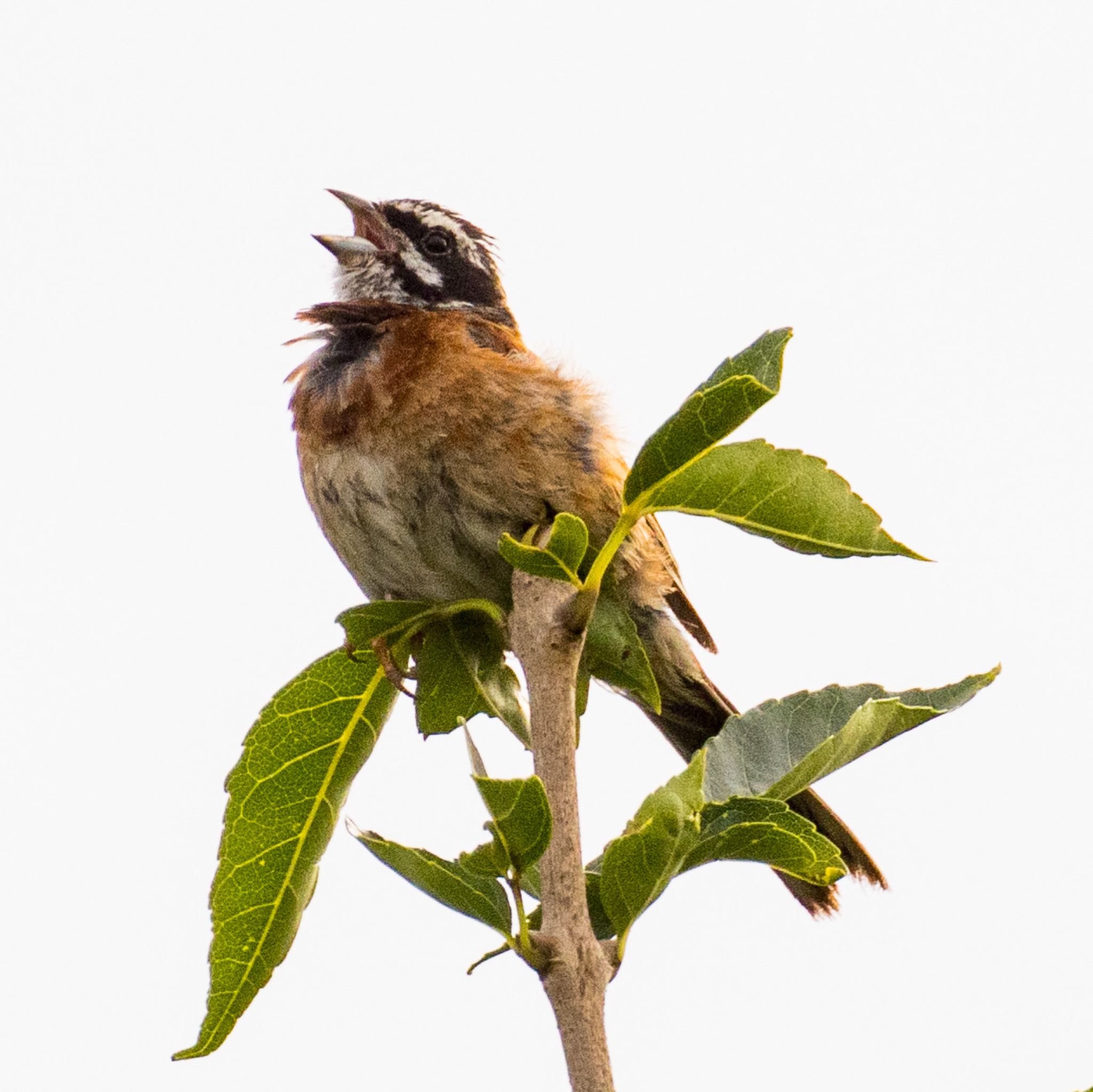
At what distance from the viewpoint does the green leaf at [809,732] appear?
2010 mm

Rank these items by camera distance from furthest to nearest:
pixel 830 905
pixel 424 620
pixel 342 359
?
pixel 342 359
pixel 830 905
pixel 424 620

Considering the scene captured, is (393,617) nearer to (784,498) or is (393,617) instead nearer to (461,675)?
(461,675)

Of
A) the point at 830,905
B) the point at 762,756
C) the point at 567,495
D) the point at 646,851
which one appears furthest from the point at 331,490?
the point at 646,851

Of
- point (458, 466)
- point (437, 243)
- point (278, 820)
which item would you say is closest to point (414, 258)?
point (437, 243)

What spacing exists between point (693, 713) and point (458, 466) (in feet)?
4.50

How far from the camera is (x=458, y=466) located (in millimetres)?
3514

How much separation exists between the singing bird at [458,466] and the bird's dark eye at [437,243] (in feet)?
1.11

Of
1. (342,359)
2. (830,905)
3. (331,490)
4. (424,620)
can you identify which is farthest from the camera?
(342,359)

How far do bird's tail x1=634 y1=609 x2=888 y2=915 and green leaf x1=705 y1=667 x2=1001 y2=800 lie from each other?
1.29 metres

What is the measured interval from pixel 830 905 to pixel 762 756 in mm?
1379

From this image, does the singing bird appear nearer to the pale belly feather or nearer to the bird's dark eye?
the pale belly feather

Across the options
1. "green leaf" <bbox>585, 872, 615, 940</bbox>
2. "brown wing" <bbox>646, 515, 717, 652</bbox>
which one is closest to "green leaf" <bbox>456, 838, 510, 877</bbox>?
"green leaf" <bbox>585, 872, 615, 940</bbox>

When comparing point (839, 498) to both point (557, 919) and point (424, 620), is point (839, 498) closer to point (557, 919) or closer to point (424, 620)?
point (557, 919)

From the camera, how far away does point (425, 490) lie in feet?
11.7
